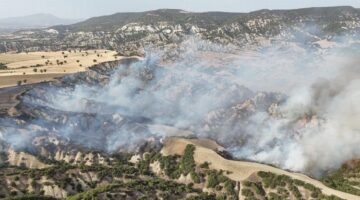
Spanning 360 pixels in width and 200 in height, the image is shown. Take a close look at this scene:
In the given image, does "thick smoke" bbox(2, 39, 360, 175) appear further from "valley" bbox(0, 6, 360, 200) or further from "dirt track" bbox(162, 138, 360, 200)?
"dirt track" bbox(162, 138, 360, 200)

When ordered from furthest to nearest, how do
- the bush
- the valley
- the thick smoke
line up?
the thick smoke < the bush < the valley

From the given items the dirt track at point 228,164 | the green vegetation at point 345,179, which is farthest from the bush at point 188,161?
the green vegetation at point 345,179

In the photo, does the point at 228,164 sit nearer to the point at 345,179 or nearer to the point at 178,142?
the point at 178,142

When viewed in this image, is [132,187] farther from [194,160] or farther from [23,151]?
[23,151]

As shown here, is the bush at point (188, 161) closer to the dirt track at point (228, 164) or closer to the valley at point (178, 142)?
the valley at point (178, 142)

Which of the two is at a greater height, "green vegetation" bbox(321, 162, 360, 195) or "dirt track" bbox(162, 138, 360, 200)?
"dirt track" bbox(162, 138, 360, 200)

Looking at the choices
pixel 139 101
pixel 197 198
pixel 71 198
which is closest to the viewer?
pixel 71 198

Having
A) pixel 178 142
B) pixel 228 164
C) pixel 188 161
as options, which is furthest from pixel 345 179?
pixel 178 142

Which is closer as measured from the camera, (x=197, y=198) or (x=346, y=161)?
(x=197, y=198)

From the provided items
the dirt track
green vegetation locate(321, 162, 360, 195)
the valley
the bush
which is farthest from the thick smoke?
the bush

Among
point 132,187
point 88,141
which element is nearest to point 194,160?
point 132,187
